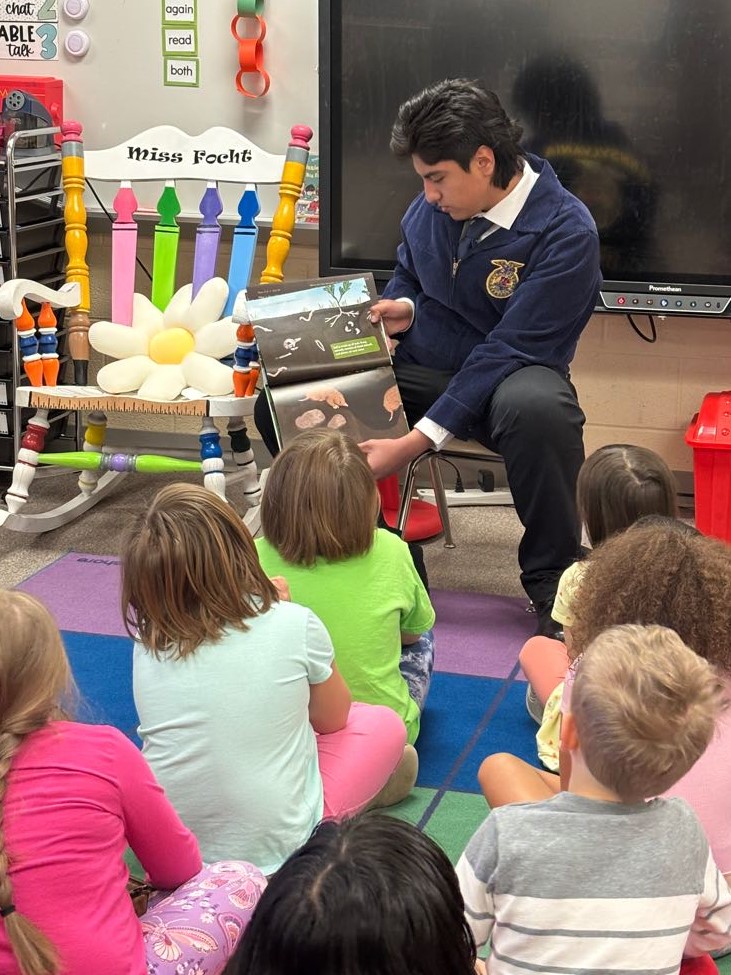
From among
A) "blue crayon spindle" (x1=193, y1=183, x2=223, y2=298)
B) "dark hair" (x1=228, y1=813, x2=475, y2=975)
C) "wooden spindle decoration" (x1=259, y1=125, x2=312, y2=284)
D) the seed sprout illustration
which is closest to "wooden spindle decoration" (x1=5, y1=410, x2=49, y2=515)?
"blue crayon spindle" (x1=193, y1=183, x2=223, y2=298)

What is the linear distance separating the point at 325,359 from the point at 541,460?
549 millimetres

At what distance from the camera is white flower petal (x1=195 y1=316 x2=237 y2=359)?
318cm

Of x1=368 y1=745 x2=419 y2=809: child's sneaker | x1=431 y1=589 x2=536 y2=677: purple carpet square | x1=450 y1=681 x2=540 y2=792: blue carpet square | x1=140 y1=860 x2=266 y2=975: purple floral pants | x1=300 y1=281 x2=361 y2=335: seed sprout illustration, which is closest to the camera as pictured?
x1=140 y1=860 x2=266 y2=975: purple floral pants

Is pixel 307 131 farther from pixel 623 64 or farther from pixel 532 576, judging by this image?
pixel 532 576

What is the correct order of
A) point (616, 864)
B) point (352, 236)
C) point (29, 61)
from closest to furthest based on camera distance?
point (616, 864), point (352, 236), point (29, 61)

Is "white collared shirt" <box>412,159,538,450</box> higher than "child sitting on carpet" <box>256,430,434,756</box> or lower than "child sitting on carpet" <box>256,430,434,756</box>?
higher

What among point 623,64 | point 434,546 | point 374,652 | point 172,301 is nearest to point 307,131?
point 172,301

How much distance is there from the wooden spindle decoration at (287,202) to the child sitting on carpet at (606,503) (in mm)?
1359

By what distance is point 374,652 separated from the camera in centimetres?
207

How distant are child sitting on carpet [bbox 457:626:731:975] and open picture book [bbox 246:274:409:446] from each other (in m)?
1.61

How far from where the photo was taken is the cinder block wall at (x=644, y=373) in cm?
351

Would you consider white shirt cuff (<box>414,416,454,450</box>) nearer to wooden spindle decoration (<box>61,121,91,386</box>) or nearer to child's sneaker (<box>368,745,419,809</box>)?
child's sneaker (<box>368,745,419,809</box>)

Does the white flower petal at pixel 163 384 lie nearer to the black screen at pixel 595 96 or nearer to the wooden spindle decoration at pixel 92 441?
the wooden spindle decoration at pixel 92 441

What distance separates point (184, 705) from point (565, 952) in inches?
24.8
